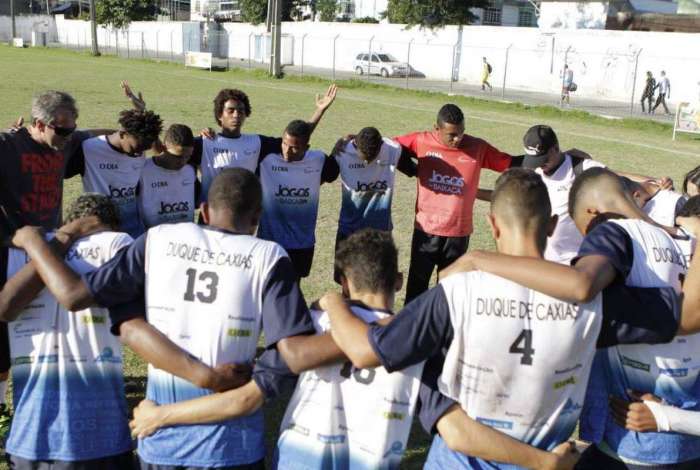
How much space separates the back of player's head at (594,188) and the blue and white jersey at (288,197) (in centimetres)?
370

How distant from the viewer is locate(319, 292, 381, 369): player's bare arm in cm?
297

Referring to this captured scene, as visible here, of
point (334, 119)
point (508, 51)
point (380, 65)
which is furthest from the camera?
point (380, 65)

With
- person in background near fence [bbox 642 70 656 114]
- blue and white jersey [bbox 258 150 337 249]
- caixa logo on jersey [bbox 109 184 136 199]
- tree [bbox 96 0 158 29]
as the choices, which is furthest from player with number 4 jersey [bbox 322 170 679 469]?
tree [bbox 96 0 158 29]

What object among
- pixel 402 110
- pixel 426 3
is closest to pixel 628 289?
pixel 402 110

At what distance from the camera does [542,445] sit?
3166mm

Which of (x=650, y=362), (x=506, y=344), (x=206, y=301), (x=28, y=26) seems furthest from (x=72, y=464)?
(x=28, y=26)

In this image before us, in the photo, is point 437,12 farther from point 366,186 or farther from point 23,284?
point 23,284

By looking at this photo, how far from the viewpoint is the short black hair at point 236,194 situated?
3.44m

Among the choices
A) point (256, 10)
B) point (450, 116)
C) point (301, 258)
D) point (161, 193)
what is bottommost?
point (301, 258)

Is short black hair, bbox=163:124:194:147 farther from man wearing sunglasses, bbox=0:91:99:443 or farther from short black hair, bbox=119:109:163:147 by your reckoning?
man wearing sunglasses, bbox=0:91:99:443

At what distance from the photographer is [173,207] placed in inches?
272

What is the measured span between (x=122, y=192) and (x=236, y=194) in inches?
139

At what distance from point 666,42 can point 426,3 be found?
75.0 feet

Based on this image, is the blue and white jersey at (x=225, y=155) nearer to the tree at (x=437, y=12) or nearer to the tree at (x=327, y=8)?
the tree at (x=437, y=12)
